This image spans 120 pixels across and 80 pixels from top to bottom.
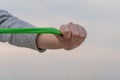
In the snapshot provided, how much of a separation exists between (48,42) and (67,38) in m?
0.11

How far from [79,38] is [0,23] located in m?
0.25

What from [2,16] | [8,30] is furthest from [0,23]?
[8,30]

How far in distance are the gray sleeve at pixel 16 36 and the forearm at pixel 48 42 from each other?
11mm

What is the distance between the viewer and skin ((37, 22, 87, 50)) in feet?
2.71

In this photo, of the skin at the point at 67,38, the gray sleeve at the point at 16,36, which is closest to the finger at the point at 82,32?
the skin at the point at 67,38

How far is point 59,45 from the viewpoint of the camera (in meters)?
0.91

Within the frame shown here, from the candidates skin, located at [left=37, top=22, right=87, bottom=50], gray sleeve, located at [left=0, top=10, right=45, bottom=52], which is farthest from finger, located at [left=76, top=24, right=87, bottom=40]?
gray sleeve, located at [left=0, top=10, right=45, bottom=52]

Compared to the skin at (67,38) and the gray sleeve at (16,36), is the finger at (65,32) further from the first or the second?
the gray sleeve at (16,36)

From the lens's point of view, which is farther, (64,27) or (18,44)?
(18,44)

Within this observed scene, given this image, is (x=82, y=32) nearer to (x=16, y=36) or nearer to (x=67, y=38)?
(x=67, y=38)

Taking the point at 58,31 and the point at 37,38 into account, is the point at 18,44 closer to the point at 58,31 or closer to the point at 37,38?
the point at 37,38

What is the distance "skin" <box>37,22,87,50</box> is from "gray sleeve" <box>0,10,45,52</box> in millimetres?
23

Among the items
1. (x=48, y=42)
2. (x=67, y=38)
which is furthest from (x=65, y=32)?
(x=48, y=42)

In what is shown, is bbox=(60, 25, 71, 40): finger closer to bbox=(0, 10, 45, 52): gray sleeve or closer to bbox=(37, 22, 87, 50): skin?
bbox=(37, 22, 87, 50): skin
